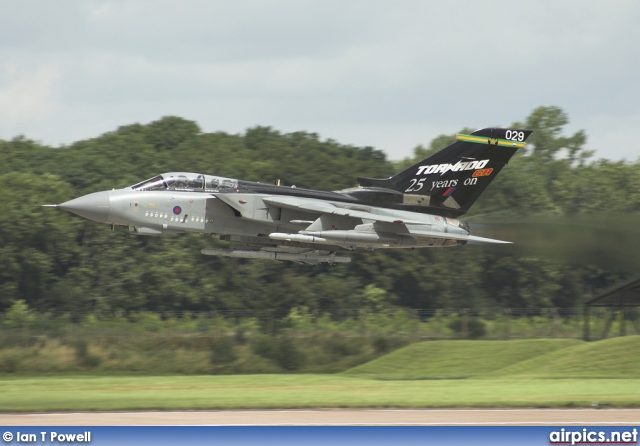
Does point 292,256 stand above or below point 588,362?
above

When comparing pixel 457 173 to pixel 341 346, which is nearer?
pixel 457 173

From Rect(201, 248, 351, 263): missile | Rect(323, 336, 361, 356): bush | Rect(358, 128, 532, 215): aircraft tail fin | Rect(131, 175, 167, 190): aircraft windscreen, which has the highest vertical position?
Rect(358, 128, 532, 215): aircraft tail fin

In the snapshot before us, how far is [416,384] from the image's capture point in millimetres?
32438

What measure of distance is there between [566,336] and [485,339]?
141 inches

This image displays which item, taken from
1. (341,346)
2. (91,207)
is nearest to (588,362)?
(341,346)

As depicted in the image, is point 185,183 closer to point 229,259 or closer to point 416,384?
point 416,384

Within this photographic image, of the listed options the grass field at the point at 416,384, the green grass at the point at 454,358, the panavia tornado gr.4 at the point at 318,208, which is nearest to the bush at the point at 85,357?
the grass field at the point at 416,384

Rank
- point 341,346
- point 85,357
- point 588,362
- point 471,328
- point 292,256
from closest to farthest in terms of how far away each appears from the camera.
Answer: point 292,256
point 588,362
point 85,357
point 341,346
point 471,328

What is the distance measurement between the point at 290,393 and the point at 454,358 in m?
11.5

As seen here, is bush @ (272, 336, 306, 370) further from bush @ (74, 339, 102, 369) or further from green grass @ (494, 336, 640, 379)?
green grass @ (494, 336, 640, 379)

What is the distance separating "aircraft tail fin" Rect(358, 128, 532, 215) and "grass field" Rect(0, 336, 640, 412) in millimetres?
5797

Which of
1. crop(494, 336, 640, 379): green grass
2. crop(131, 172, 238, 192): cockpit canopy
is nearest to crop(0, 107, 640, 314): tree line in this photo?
crop(494, 336, 640, 379): green grass

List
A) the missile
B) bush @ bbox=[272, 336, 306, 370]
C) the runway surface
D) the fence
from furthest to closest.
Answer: the fence < bush @ bbox=[272, 336, 306, 370] < the missile < the runway surface

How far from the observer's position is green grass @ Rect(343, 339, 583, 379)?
37.4 metres
